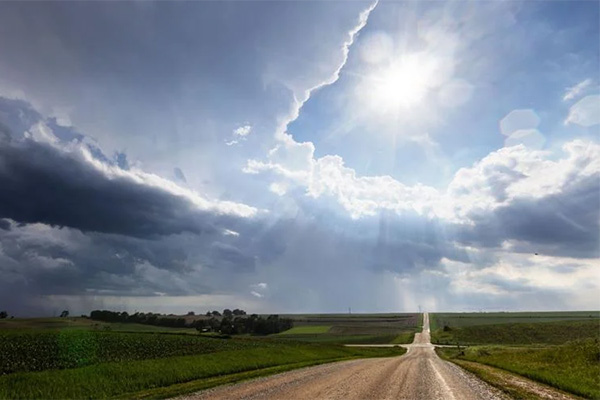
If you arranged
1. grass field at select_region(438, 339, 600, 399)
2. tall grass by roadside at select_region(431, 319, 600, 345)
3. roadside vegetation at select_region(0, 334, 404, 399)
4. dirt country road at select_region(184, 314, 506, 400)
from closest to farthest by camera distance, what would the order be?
dirt country road at select_region(184, 314, 506, 400) < roadside vegetation at select_region(0, 334, 404, 399) < grass field at select_region(438, 339, 600, 399) < tall grass by roadside at select_region(431, 319, 600, 345)

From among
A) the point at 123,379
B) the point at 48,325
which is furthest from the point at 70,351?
the point at 48,325

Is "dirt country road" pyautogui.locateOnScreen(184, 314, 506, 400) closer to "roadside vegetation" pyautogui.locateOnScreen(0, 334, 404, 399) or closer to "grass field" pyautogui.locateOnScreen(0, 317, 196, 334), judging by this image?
"roadside vegetation" pyautogui.locateOnScreen(0, 334, 404, 399)

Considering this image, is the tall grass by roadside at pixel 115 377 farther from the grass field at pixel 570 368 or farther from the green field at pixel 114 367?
the grass field at pixel 570 368

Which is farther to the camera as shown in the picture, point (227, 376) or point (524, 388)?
point (227, 376)

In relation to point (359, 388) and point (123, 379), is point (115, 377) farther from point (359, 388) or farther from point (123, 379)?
point (359, 388)

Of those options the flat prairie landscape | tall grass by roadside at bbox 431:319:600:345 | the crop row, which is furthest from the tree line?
the flat prairie landscape

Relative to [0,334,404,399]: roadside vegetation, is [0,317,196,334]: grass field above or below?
below

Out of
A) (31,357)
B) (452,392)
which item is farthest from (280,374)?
(31,357)

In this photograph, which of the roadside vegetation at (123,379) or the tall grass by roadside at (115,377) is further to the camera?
the roadside vegetation at (123,379)

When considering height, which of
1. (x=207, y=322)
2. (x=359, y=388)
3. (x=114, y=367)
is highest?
(x=114, y=367)

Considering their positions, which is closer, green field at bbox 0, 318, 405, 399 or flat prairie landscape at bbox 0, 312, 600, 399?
flat prairie landscape at bbox 0, 312, 600, 399

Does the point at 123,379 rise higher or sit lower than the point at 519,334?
higher

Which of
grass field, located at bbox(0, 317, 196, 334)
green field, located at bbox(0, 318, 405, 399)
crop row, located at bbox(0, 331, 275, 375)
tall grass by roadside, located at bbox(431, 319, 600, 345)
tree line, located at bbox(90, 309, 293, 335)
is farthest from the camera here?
tree line, located at bbox(90, 309, 293, 335)

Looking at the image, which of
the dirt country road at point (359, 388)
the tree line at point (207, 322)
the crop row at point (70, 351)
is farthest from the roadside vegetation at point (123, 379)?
the tree line at point (207, 322)
